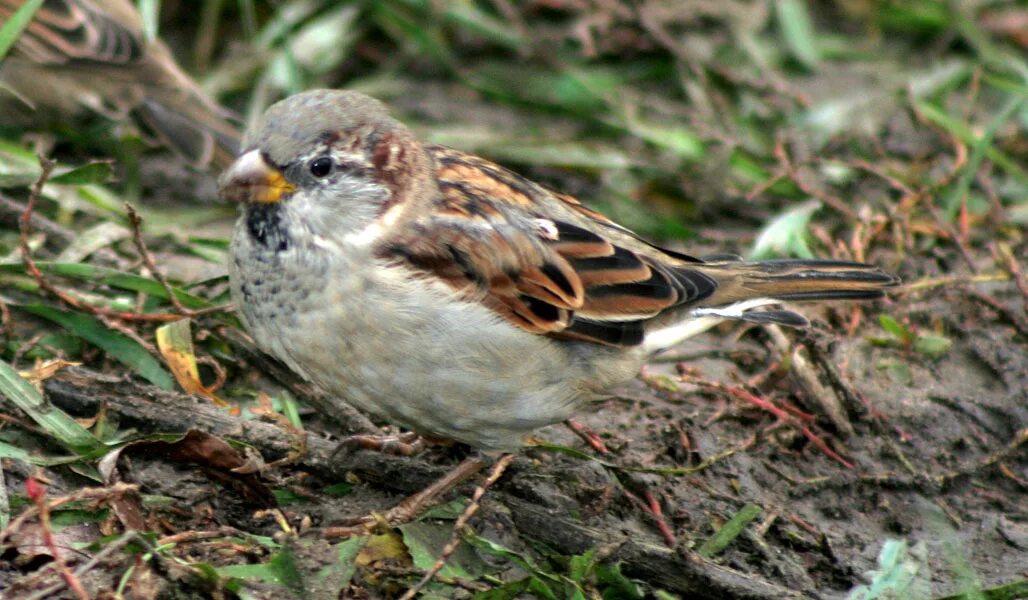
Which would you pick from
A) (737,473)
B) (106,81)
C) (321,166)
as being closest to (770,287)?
(737,473)

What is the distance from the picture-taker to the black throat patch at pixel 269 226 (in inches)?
159

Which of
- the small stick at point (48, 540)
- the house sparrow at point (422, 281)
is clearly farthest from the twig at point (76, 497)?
the house sparrow at point (422, 281)

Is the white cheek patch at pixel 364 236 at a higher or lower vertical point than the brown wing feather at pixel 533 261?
lower

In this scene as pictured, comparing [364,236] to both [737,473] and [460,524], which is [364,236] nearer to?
[460,524]

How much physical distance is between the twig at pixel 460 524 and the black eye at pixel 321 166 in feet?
3.33

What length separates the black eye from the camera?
13.2ft

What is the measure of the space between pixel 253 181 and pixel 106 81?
8.50 feet

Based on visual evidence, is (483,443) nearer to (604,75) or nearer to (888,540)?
(888,540)

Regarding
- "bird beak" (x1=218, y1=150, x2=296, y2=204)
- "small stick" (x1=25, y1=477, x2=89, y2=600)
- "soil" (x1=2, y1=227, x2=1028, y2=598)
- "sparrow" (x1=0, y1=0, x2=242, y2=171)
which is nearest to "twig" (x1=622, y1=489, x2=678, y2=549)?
"soil" (x1=2, y1=227, x2=1028, y2=598)

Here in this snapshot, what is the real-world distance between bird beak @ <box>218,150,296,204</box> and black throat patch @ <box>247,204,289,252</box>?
1.6 inches

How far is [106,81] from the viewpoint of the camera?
6238mm

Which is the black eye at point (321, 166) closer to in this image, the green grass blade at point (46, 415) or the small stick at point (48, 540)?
the green grass blade at point (46, 415)

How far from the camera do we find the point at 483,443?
427cm

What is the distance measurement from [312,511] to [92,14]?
303 cm
